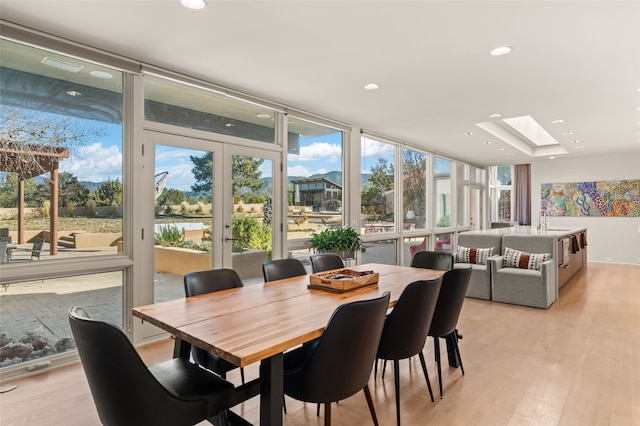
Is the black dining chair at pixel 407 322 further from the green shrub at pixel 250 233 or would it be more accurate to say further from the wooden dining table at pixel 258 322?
the green shrub at pixel 250 233

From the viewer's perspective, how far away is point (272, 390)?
1650 mm

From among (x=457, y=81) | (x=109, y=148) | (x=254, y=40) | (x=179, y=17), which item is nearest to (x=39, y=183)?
(x=109, y=148)

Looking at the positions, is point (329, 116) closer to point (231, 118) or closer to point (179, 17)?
point (231, 118)

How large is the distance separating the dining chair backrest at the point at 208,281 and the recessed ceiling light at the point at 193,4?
5.77ft

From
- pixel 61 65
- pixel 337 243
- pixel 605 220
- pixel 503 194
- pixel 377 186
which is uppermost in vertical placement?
pixel 61 65

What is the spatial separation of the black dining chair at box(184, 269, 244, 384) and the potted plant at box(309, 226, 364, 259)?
92.6 inches

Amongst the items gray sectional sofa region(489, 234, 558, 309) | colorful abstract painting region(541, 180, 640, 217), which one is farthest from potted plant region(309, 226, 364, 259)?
colorful abstract painting region(541, 180, 640, 217)

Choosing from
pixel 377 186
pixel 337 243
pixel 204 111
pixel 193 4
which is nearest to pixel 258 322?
pixel 193 4

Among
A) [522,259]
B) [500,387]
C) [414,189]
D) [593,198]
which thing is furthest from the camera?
[593,198]

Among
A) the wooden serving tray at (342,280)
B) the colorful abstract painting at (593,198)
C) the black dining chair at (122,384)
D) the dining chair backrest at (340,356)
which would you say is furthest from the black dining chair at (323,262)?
the colorful abstract painting at (593,198)

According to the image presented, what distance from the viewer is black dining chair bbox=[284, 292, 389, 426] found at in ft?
5.63

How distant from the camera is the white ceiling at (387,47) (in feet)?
8.24

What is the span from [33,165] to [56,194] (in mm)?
272

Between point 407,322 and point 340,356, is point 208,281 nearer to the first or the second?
point 340,356
